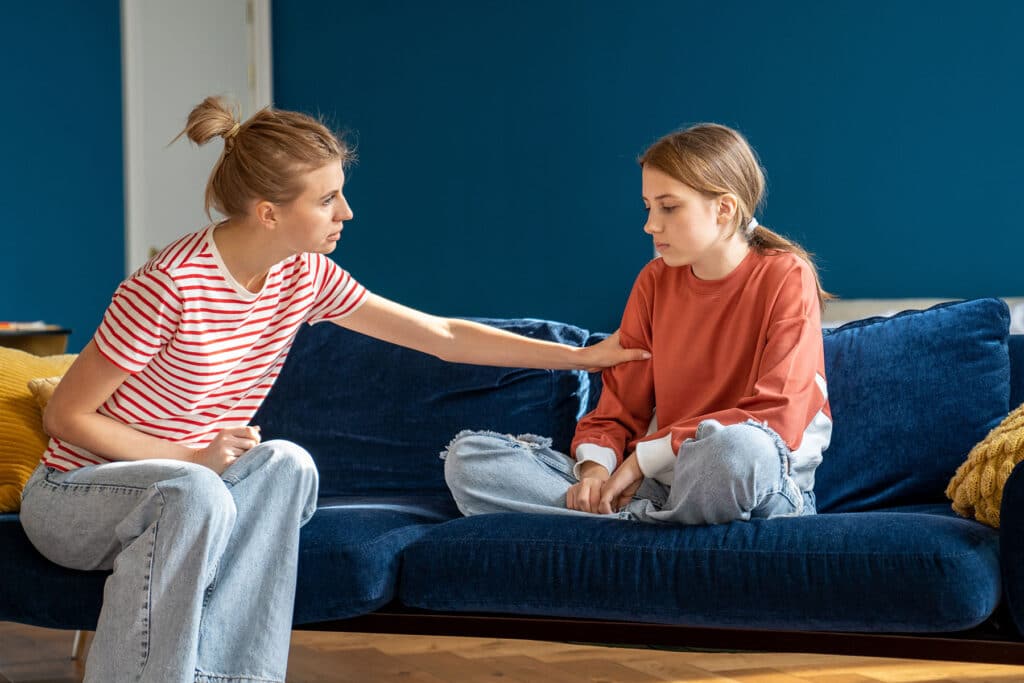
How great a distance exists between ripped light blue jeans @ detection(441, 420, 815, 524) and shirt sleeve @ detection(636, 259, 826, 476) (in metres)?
0.06

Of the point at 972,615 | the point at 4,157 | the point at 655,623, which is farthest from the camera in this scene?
the point at 4,157

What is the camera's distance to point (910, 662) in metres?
2.50

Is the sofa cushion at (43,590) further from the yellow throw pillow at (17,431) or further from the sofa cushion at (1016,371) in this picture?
the sofa cushion at (1016,371)

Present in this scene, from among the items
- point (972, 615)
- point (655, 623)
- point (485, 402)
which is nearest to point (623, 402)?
point (485, 402)

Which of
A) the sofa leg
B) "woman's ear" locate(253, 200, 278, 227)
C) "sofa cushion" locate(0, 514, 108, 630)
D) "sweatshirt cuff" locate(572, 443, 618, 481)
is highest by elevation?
"woman's ear" locate(253, 200, 278, 227)

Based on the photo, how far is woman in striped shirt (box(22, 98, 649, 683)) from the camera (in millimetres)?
1654

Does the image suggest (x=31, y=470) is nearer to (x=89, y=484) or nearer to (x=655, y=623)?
(x=89, y=484)

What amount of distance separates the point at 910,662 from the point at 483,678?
36.2 inches

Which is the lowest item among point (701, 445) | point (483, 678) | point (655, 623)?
point (483, 678)

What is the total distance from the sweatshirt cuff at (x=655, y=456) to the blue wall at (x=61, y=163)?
3.33 m

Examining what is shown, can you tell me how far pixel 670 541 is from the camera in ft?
5.65

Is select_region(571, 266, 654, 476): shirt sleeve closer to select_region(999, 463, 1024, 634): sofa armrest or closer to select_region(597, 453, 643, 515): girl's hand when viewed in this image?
select_region(597, 453, 643, 515): girl's hand

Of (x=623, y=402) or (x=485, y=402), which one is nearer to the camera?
(x=623, y=402)

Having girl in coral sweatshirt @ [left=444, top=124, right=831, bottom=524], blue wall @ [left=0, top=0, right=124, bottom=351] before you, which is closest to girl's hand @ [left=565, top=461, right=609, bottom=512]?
girl in coral sweatshirt @ [left=444, top=124, right=831, bottom=524]
